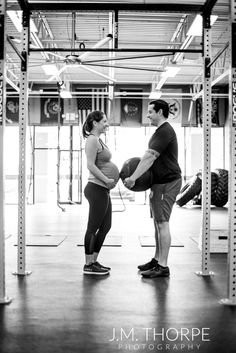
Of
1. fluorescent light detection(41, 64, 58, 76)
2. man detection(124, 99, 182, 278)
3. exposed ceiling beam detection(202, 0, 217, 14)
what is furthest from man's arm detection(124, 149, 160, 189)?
fluorescent light detection(41, 64, 58, 76)

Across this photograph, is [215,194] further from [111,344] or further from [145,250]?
[111,344]

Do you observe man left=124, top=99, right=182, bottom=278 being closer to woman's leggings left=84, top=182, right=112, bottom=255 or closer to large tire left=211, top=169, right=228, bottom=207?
woman's leggings left=84, top=182, right=112, bottom=255

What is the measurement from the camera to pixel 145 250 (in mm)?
4418

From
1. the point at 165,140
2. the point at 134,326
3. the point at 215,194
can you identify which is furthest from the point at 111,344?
the point at 215,194

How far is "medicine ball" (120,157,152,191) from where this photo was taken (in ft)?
10.3

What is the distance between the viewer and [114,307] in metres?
2.45

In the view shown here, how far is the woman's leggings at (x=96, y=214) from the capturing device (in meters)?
3.15

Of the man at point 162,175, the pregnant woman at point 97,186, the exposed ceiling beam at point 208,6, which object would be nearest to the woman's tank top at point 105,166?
the pregnant woman at point 97,186

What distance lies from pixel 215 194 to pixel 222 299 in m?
7.15

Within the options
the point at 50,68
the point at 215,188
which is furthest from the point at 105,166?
the point at 215,188

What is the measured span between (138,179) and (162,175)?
0.62ft

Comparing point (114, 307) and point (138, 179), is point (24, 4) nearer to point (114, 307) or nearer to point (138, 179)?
point (138, 179)

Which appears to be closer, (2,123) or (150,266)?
(2,123)

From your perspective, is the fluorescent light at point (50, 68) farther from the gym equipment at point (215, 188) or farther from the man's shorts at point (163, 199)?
the man's shorts at point (163, 199)
